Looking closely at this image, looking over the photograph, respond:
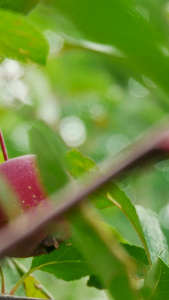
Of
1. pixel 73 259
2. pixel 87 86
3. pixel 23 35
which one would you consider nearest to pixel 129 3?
pixel 23 35

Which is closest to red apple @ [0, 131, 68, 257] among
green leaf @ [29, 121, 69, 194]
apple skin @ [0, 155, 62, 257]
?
apple skin @ [0, 155, 62, 257]

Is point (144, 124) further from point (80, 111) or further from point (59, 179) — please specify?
point (59, 179)

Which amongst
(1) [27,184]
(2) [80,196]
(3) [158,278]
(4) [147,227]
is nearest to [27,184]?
(1) [27,184]

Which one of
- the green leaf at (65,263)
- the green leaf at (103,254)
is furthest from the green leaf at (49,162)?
the green leaf at (65,263)

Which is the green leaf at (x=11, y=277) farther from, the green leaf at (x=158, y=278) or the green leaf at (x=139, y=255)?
the green leaf at (x=158, y=278)

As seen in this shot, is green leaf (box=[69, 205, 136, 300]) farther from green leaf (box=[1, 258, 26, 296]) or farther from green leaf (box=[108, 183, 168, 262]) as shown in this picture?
green leaf (box=[1, 258, 26, 296])
